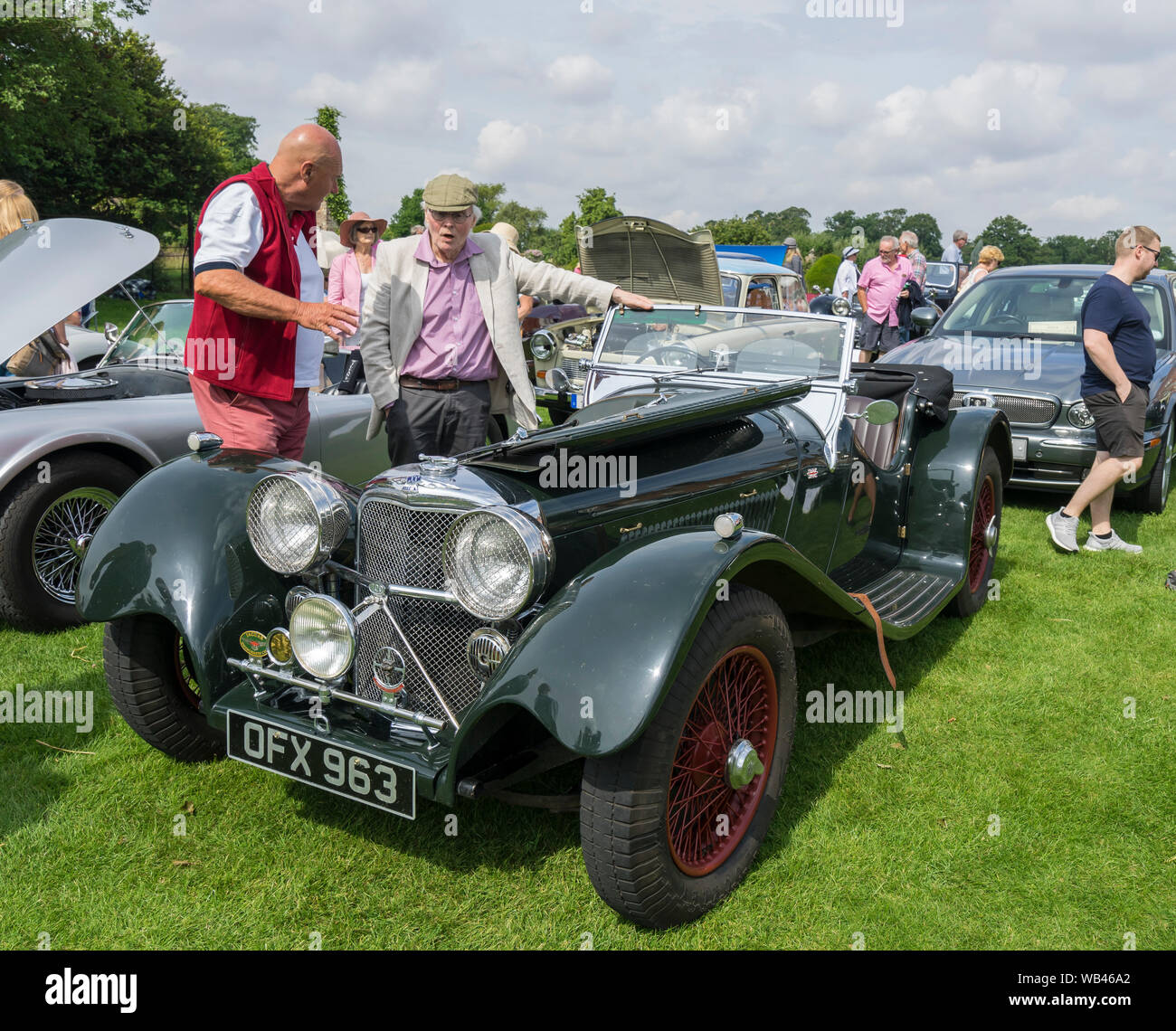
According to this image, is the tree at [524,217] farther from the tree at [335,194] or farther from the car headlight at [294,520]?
the car headlight at [294,520]

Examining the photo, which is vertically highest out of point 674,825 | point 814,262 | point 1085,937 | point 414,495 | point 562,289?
point 814,262

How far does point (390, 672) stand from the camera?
262cm

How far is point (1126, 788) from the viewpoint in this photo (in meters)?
3.23

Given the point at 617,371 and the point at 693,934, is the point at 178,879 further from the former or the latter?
the point at 617,371

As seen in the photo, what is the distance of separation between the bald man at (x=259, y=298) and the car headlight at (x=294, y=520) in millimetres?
677

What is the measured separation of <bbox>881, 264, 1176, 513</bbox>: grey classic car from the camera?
6.52 metres

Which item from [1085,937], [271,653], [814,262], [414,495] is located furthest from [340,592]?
[814,262]

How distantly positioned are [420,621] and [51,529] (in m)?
2.75

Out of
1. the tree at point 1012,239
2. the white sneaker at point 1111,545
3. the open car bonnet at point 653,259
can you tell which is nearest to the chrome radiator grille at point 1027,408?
the white sneaker at point 1111,545

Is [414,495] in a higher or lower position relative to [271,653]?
higher

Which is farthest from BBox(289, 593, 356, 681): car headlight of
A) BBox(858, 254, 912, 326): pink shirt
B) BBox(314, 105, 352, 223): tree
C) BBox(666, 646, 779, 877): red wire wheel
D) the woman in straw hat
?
BBox(314, 105, 352, 223): tree

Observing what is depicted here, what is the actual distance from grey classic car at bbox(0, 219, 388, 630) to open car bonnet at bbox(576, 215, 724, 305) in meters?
5.07

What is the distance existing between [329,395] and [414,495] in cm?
334

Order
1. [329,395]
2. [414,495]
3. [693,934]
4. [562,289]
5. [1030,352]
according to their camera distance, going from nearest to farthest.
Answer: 1. [693,934]
2. [414,495]
3. [562,289]
4. [329,395]
5. [1030,352]
